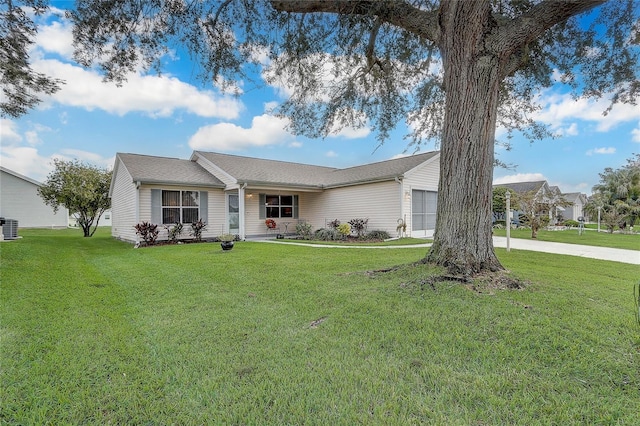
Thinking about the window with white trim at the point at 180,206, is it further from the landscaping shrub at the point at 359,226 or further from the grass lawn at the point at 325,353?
the grass lawn at the point at 325,353

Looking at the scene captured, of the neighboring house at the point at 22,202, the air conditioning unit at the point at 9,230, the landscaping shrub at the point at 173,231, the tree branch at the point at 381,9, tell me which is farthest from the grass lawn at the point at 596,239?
the neighboring house at the point at 22,202

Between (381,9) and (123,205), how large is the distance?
14.0 metres

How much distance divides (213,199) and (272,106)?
7.58 metres

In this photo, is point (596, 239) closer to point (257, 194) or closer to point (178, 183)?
point (257, 194)

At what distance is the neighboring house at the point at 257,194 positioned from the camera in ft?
43.3

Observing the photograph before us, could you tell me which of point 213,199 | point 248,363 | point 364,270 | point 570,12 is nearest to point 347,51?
point 570,12

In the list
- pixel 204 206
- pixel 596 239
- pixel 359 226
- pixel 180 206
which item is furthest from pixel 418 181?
pixel 180 206

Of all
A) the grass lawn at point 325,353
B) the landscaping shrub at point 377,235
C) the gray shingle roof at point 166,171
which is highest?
the gray shingle roof at point 166,171

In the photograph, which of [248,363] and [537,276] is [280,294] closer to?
[248,363]

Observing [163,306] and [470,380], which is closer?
[470,380]

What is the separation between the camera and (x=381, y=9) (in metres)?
5.89

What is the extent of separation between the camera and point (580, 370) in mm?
2404

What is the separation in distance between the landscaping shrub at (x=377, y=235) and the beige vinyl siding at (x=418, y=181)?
102 centimetres

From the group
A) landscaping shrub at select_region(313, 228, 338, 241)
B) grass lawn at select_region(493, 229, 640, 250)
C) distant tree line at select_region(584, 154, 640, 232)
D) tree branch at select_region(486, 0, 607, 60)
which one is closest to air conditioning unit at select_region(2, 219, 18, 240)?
landscaping shrub at select_region(313, 228, 338, 241)
